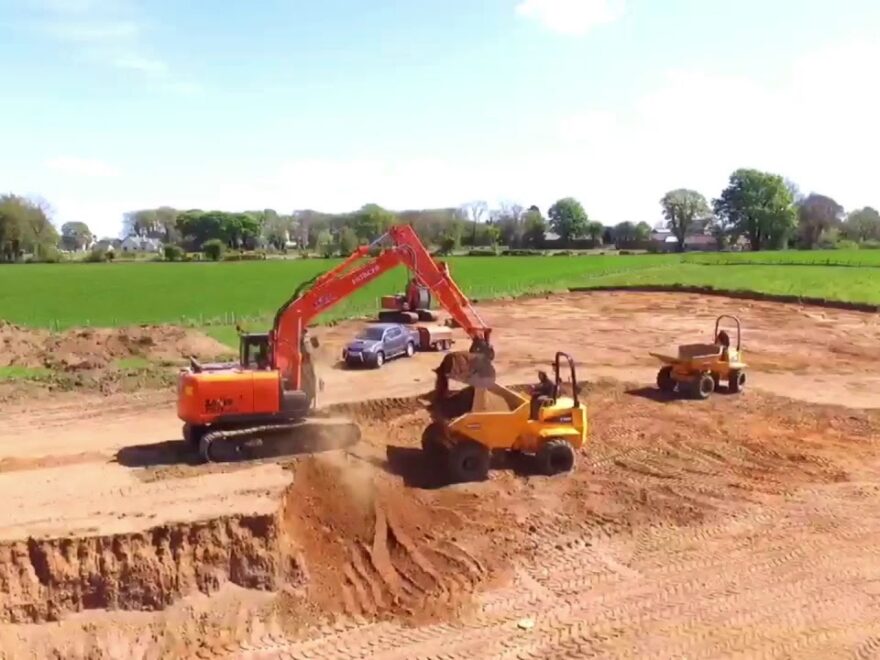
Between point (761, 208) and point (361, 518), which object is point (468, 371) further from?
point (761, 208)

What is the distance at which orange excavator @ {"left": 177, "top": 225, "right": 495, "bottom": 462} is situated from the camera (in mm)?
15852

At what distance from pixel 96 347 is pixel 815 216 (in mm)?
136922

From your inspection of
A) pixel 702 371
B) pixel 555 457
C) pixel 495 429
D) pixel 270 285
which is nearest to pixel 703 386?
pixel 702 371

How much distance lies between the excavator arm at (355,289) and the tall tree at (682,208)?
136 meters

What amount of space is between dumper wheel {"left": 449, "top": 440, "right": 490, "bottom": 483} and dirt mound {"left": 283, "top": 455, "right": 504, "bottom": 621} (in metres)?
0.51

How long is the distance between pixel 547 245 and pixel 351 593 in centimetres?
13705

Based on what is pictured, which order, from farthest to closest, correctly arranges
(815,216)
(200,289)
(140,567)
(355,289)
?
(815,216) < (200,289) < (355,289) < (140,567)

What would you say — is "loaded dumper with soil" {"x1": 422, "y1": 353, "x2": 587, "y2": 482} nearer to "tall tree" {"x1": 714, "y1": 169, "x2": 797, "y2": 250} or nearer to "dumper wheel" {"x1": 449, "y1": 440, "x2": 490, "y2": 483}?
"dumper wheel" {"x1": 449, "y1": 440, "x2": 490, "y2": 483}

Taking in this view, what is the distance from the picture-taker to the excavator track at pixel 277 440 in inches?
626

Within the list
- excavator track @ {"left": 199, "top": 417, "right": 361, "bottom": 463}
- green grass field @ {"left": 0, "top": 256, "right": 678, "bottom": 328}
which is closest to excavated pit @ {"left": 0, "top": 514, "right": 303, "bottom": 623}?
excavator track @ {"left": 199, "top": 417, "right": 361, "bottom": 463}

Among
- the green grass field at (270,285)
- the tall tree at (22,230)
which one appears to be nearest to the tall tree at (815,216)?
the green grass field at (270,285)

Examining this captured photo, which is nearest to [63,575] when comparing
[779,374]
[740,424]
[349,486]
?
[349,486]

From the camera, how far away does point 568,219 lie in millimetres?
156500

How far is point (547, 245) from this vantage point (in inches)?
5773
